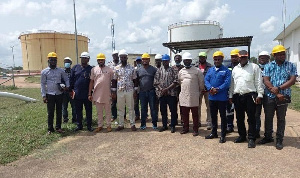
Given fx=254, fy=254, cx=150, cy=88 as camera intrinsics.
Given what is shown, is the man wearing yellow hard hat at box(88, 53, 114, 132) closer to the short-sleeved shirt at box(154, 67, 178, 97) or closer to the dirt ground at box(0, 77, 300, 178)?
the dirt ground at box(0, 77, 300, 178)

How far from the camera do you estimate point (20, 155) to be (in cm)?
479

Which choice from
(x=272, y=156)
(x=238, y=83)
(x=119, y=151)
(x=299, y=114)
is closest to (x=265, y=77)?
(x=238, y=83)

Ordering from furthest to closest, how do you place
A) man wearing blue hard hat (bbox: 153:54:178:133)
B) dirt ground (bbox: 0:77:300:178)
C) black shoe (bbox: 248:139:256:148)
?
man wearing blue hard hat (bbox: 153:54:178:133) < black shoe (bbox: 248:139:256:148) < dirt ground (bbox: 0:77:300:178)

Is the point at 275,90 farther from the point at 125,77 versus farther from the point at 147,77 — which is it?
the point at 125,77

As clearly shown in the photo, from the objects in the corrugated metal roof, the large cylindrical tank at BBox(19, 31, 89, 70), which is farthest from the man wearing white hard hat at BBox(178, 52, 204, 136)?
the large cylindrical tank at BBox(19, 31, 89, 70)

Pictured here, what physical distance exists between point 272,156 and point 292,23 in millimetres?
23225

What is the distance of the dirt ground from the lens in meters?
3.81

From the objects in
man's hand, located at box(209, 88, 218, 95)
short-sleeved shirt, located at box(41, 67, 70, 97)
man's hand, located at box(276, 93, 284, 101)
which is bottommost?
man's hand, located at box(276, 93, 284, 101)

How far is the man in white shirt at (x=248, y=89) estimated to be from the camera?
477 cm

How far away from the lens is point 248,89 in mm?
4770

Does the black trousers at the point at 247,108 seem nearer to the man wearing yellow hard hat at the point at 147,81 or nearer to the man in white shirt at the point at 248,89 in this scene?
the man in white shirt at the point at 248,89

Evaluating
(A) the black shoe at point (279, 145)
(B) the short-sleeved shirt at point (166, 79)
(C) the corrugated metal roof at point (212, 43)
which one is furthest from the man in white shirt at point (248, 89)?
(C) the corrugated metal roof at point (212, 43)

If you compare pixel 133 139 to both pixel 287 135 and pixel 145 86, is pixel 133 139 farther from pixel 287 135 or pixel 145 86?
pixel 287 135

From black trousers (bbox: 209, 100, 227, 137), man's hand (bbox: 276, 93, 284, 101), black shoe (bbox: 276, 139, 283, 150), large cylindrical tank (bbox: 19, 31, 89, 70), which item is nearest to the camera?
man's hand (bbox: 276, 93, 284, 101)
